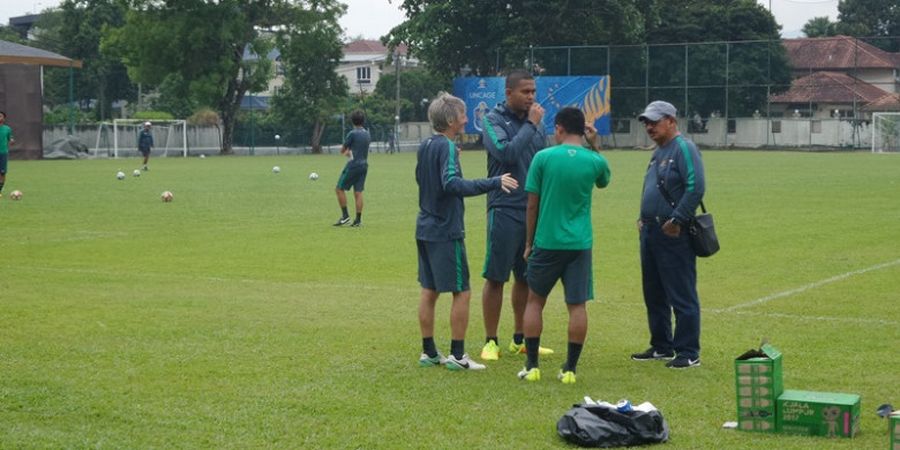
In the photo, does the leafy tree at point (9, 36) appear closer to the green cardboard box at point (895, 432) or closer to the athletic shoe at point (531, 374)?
the athletic shoe at point (531, 374)

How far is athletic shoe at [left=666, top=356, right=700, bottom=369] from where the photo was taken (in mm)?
9210

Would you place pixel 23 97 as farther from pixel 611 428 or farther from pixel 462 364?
pixel 611 428

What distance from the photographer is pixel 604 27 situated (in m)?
73.6

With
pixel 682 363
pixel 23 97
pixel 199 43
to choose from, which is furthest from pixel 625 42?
pixel 682 363

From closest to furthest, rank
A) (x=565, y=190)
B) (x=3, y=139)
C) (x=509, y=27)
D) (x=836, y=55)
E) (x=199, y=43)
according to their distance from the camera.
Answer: (x=565, y=190) < (x=3, y=139) < (x=199, y=43) < (x=509, y=27) < (x=836, y=55)

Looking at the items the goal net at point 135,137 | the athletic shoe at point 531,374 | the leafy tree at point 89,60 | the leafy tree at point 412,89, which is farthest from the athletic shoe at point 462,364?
A: the leafy tree at point 412,89

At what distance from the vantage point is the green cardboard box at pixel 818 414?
693 centimetres

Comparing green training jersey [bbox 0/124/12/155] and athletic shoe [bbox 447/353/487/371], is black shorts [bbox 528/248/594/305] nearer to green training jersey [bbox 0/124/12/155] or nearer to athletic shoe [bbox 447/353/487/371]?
athletic shoe [bbox 447/353/487/371]

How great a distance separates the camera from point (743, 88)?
2611 inches

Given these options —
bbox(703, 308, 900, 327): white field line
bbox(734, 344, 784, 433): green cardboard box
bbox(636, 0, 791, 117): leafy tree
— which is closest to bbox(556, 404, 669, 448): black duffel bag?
bbox(734, 344, 784, 433): green cardboard box

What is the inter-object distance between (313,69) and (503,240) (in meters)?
65.6

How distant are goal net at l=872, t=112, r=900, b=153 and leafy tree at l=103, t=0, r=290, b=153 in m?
31.8

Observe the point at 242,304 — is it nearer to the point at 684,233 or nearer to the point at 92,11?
the point at 684,233

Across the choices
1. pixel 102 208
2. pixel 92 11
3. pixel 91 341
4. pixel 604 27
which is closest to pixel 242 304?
pixel 91 341
